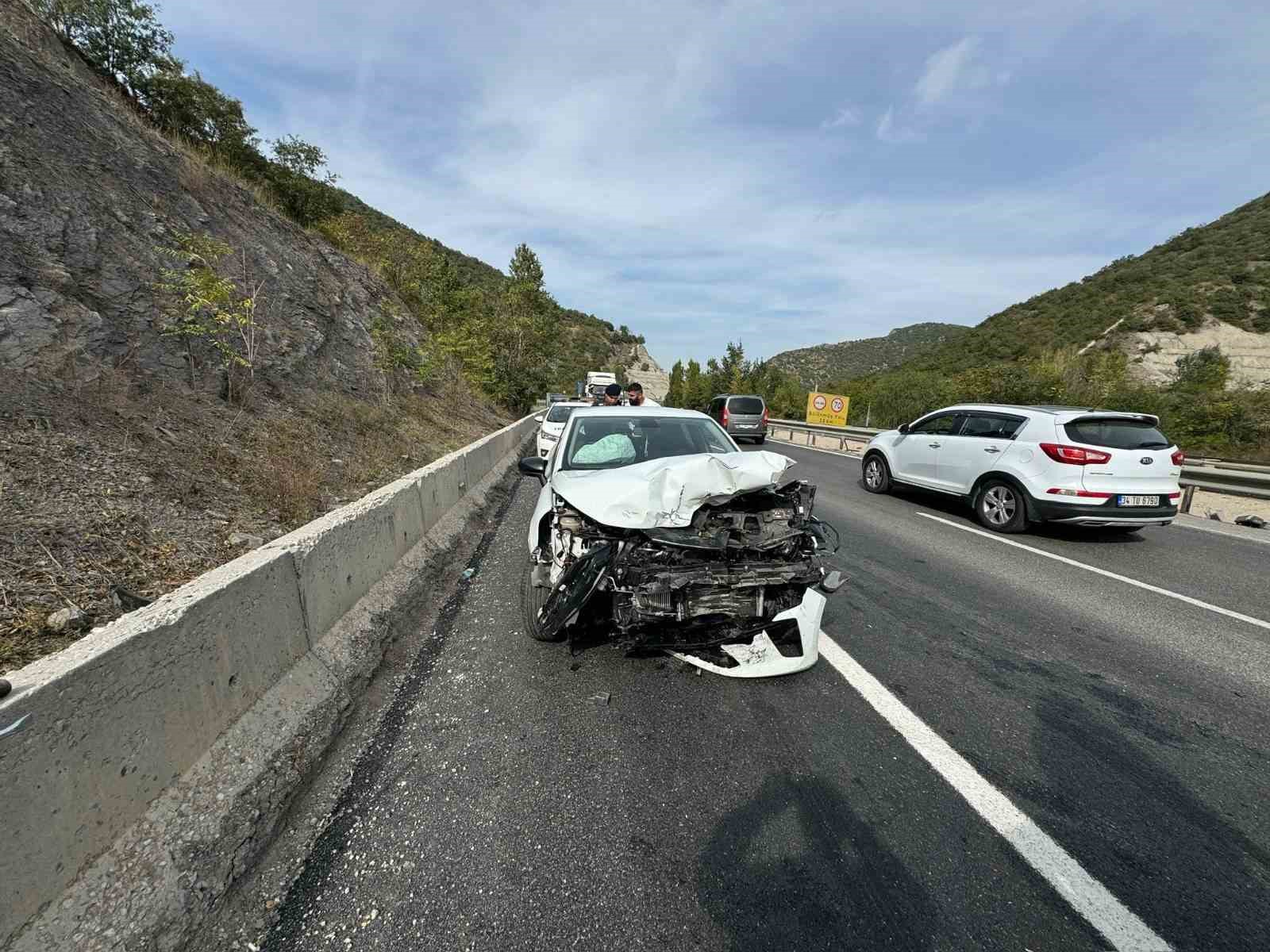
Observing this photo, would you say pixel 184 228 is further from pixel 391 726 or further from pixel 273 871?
pixel 273 871

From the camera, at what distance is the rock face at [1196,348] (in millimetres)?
35531

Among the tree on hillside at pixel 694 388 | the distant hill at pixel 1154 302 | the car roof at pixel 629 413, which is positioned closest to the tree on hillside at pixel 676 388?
the tree on hillside at pixel 694 388

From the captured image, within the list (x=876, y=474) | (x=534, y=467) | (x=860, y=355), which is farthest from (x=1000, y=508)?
(x=860, y=355)

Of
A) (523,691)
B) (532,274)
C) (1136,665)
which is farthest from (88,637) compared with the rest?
(532,274)

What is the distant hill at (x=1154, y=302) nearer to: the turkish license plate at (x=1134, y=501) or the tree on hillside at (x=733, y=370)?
the tree on hillside at (x=733, y=370)

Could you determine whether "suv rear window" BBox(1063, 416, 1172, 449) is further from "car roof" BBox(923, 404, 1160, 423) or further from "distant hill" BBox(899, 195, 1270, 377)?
"distant hill" BBox(899, 195, 1270, 377)

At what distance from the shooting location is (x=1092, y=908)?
1.70 m

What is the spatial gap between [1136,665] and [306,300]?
45.7ft

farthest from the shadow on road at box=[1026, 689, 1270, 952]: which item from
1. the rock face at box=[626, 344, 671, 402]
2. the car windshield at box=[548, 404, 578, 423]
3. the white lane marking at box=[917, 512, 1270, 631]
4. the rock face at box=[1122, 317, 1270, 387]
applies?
the rock face at box=[626, 344, 671, 402]

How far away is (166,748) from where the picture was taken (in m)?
1.78

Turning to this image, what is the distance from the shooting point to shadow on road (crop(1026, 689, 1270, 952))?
1674mm

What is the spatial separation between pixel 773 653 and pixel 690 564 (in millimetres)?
820

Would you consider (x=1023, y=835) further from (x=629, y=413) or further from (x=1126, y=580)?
(x=1126, y=580)

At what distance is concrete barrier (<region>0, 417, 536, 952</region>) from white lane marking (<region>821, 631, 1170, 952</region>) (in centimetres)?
283
